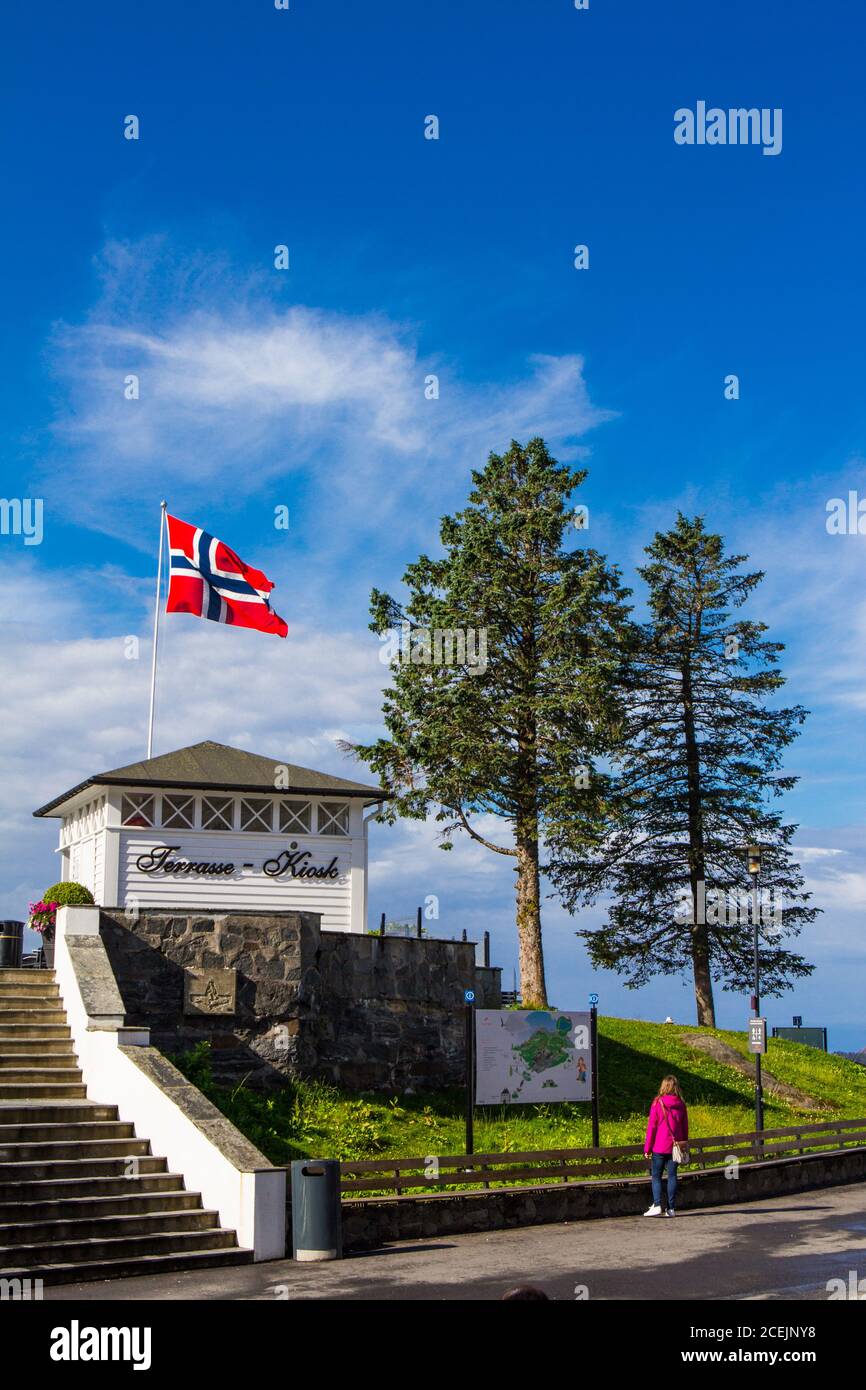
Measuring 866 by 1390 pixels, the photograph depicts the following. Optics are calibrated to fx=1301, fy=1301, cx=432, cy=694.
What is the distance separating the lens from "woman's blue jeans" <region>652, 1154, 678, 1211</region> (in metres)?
16.7

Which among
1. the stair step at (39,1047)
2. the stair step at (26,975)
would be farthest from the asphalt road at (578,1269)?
the stair step at (26,975)

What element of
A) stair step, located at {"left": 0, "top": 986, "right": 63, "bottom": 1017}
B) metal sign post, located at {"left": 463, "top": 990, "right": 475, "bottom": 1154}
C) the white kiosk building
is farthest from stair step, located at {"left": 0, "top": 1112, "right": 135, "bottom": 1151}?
the white kiosk building

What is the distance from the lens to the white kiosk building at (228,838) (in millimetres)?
26953

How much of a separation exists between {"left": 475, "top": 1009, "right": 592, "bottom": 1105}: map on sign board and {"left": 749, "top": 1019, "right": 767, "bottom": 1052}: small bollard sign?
19.0 ft

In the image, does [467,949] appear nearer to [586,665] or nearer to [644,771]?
[586,665]

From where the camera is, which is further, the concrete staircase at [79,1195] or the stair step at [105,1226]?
the stair step at [105,1226]

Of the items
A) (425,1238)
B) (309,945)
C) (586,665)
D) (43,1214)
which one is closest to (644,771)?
(586,665)

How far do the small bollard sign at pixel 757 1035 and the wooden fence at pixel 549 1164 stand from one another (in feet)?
5.84

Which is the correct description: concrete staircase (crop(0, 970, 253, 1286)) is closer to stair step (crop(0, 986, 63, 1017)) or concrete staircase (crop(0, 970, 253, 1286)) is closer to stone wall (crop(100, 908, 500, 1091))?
stair step (crop(0, 986, 63, 1017))

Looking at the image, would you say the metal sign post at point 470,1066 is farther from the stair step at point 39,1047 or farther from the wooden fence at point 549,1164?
the stair step at point 39,1047

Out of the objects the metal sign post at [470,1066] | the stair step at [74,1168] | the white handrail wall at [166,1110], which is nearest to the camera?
the white handrail wall at [166,1110]

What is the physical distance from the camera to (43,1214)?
12969mm
